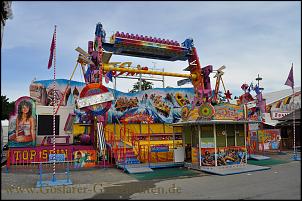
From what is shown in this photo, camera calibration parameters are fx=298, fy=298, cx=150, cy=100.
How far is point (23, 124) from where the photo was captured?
63.0ft

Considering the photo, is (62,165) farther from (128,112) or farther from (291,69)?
(291,69)

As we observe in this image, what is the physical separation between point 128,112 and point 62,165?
12420 millimetres

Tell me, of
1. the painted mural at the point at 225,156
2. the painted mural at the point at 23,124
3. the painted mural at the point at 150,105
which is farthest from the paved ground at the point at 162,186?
the painted mural at the point at 150,105

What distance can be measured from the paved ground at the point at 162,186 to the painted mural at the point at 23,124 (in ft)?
14.5

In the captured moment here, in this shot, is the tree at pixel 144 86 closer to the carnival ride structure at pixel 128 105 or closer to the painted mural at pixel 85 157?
the carnival ride structure at pixel 128 105

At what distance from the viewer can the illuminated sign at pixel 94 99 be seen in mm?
18203

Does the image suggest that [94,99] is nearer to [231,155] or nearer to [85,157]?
[85,157]

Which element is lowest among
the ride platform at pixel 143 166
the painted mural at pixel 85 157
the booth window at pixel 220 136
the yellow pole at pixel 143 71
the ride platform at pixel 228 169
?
the ride platform at pixel 143 166

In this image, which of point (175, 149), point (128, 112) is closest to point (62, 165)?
point (175, 149)

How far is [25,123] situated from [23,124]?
0.13 m

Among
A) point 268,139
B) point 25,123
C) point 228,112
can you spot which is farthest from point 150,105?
point 228,112

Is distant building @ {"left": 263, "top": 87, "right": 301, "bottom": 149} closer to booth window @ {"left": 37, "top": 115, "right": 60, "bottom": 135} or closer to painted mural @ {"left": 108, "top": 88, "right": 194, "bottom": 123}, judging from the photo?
painted mural @ {"left": 108, "top": 88, "right": 194, "bottom": 123}

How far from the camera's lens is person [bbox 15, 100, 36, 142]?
19.1 m

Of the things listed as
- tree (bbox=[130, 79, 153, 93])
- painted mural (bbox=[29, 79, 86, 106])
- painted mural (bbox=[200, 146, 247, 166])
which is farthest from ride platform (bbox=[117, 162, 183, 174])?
tree (bbox=[130, 79, 153, 93])
